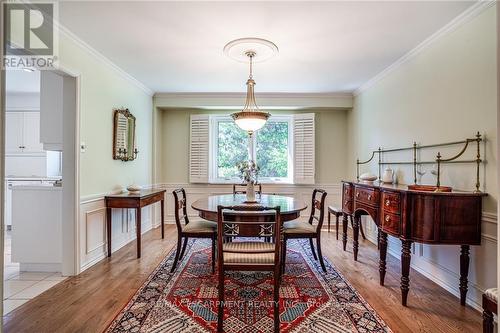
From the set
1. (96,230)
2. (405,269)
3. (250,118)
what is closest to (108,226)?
(96,230)

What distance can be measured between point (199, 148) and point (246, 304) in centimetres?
351

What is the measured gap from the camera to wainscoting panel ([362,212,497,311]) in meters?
2.13

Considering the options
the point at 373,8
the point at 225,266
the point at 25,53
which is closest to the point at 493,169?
the point at 373,8

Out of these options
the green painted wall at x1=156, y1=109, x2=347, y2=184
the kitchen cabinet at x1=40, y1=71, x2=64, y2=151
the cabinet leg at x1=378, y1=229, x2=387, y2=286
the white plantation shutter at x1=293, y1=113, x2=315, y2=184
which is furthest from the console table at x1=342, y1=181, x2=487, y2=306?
the kitchen cabinet at x1=40, y1=71, x2=64, y2=151

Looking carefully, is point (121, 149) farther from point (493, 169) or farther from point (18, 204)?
point (493, 169)

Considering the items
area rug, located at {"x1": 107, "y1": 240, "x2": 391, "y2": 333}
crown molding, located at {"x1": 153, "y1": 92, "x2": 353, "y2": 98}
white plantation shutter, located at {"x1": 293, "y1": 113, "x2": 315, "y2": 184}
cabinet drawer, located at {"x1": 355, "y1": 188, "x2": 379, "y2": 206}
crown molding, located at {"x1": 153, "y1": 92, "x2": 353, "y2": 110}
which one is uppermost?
crown molding, located at {"x1": 153, "y1": 92, "x2": 353, "y2": 98}

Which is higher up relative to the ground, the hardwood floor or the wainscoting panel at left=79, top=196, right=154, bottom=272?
the wainscoting panel at left=79, top=196, right=154, bottom=272

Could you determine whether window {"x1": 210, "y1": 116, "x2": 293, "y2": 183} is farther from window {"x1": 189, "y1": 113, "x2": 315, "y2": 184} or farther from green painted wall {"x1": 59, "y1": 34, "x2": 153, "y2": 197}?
green painted wall {"x1": 59, "y1": 34, "x2": 153, "y2": 197}

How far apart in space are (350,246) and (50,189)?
149 inches

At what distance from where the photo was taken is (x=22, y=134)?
17.1 feet

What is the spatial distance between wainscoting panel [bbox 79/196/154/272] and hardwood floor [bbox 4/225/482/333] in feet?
0.43

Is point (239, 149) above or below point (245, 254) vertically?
above

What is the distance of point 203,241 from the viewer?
415cm

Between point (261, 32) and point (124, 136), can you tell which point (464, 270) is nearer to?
point (261, 32)
